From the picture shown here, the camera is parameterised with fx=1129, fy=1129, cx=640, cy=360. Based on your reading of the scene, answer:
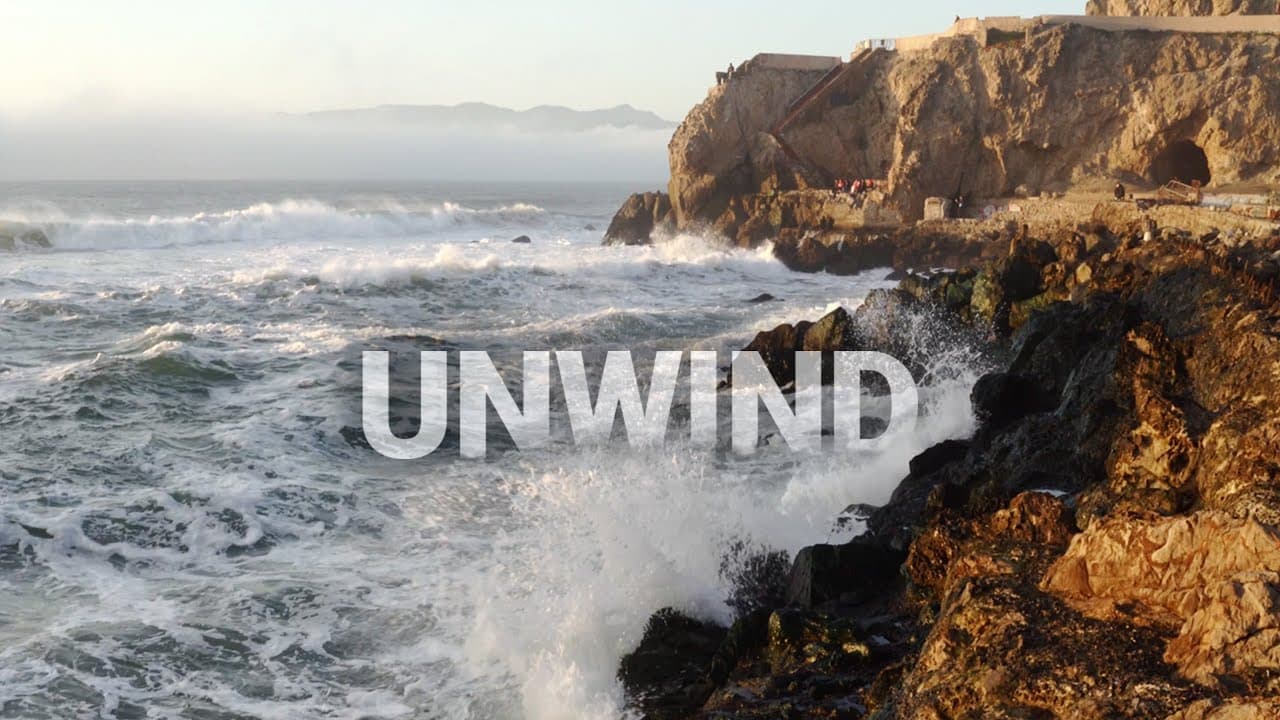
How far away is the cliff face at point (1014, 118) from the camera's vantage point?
29.6m

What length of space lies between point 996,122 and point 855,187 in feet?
A: 14.5

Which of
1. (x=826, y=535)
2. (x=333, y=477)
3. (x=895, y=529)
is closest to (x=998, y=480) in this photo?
(x=895, y=529)

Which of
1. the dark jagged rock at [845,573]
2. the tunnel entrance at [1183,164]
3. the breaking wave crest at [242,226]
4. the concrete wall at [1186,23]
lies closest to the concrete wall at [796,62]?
the concrete wall at [1186,23]

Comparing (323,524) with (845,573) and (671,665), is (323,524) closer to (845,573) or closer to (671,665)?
(671,665)

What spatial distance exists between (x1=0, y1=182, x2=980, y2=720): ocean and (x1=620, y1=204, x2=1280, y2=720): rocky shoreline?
795 mm

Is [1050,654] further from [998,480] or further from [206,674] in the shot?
[206,674]

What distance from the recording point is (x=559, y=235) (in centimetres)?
5253

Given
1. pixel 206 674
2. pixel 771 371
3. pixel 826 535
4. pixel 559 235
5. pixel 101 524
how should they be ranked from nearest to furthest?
1. pixel 206 674
2. pixel 826 535
3. pixel 101 524
4. pixel 771 371
5. pixel 559 235

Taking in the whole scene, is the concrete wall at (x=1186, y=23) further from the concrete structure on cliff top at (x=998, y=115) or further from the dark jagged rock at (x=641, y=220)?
the dark jagged rock at (x=641, y=220)

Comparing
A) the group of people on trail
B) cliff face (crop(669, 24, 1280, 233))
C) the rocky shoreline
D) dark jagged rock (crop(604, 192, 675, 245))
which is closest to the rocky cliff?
cliff face (crop(669, 24, 1280, 233))

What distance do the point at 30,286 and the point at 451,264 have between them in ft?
33.6

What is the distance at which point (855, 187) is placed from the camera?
3409 cm

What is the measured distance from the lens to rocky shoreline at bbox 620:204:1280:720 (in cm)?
478

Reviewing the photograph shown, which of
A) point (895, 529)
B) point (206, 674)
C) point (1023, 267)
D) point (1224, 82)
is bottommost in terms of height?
point (206, 674)
